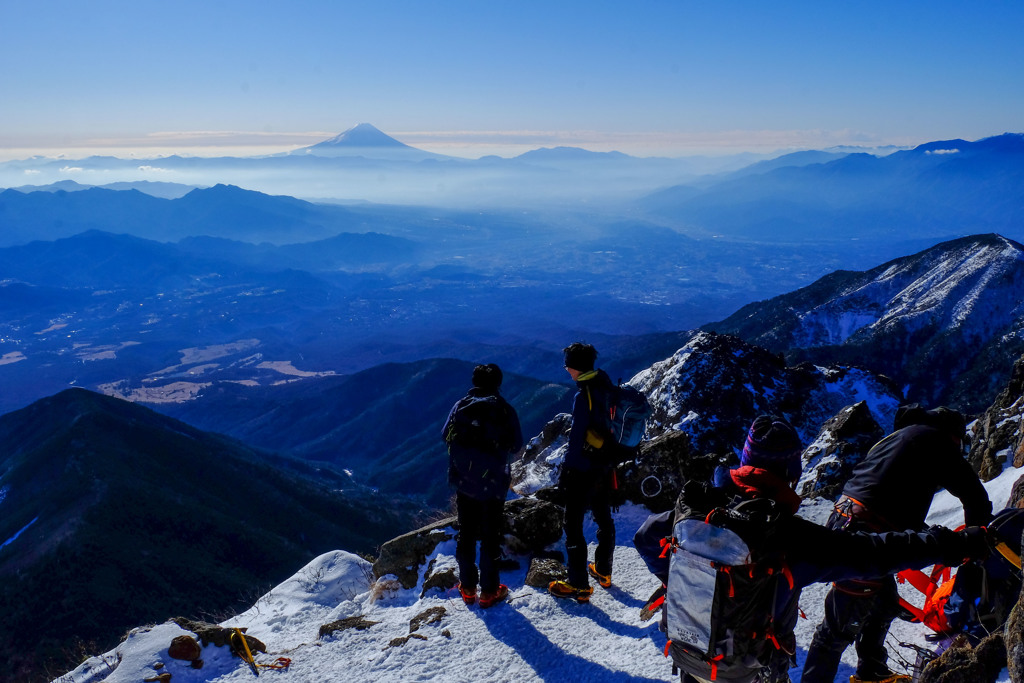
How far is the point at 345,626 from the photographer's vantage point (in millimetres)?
8758

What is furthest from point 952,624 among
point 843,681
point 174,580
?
point 174,580

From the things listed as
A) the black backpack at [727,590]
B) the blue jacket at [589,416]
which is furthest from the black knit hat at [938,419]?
the blue jacket at [589,416]

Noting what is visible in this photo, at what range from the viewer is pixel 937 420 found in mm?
4863

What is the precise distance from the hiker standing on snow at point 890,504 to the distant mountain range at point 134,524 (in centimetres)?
2923

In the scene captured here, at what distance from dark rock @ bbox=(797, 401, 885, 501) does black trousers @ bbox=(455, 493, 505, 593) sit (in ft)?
19.3

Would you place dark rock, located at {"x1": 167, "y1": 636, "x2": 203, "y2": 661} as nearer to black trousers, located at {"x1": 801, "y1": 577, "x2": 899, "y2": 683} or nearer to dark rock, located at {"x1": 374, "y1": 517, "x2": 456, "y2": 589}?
dark rock, located at {"x1": 374, "y1": 517, "x2": 456, "y2": 589}

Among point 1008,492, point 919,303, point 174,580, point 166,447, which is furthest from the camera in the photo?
point 919,303

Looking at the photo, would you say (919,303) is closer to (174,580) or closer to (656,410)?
(656,410)

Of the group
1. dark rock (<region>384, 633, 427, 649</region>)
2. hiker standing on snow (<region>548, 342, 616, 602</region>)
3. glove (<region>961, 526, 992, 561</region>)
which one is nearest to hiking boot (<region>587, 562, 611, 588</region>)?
hiker standing on snow (<region>548, 342, 616, 602</region>)

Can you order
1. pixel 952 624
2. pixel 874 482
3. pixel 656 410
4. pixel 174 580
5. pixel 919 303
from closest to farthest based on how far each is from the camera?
pixel 874 482
pixel 952 624
pixel 656 410
pixel 174 580
pixel 919 303

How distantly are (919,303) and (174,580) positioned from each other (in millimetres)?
80031

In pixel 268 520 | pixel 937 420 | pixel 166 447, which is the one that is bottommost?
pixel 268 520

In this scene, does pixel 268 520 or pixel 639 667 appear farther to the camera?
pixel 268 520

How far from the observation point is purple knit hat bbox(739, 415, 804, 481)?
4164 millimetres
